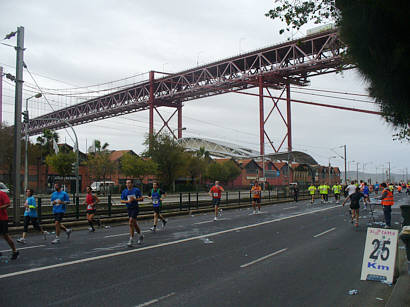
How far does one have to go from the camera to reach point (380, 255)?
6797 mm

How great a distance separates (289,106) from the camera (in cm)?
5738

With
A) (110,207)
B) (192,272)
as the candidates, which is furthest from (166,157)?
(192,272)

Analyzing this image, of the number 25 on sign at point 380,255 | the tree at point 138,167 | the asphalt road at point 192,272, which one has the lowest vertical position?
the asphalt road at point 192,272

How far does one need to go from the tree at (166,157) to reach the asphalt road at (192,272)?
4020cm

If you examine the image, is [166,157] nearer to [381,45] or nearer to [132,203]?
[132,203]

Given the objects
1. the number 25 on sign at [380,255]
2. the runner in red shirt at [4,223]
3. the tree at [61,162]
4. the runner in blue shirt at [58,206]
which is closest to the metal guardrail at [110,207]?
the runner in blue shirt at [58,206]

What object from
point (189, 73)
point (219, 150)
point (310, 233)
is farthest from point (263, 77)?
point (310, 233)

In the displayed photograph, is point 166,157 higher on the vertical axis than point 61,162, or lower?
higher

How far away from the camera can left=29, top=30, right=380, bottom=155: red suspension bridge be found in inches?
1972

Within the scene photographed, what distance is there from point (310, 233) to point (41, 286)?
9.63 meters

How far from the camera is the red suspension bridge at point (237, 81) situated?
164 ft

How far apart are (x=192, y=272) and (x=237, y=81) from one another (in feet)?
172

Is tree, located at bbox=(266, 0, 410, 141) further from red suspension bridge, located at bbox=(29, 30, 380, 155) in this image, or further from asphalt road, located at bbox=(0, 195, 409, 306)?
red suspension bridge, located at bbox=(29, 30, 380, 155)

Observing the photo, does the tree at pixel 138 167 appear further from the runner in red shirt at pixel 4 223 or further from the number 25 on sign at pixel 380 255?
the number 25 on sign at pixel 380 255
